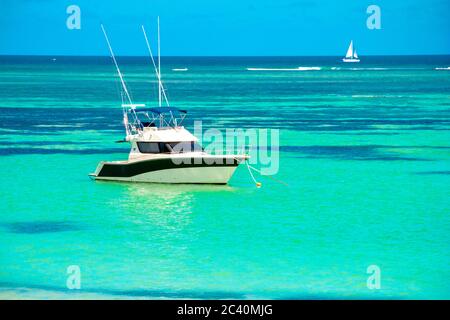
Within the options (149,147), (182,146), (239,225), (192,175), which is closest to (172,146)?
(182,146)

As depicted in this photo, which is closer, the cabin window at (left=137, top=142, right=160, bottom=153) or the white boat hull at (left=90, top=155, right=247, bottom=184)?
the white boat hull at (left=90, top=155, right=247, bottom=184)

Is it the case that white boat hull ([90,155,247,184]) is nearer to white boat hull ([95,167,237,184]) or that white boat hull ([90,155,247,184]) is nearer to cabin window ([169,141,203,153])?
white boat hull ([95,167,237,184])

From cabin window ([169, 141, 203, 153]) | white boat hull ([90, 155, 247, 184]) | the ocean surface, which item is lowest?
the ocean surface

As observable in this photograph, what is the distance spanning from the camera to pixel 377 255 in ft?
73.4

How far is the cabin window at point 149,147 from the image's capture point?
2998cm

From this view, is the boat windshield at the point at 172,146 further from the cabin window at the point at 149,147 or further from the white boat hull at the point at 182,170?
the white boat hull at the point at 182,170

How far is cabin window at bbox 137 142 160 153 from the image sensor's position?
30.0 metres

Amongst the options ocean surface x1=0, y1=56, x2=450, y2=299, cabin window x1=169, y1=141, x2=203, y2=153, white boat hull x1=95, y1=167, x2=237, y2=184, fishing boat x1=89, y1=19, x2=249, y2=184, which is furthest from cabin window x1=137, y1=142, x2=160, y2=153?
ocean surface x1=0, y1=56, x2=450, y2=299

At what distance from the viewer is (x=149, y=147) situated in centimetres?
3009

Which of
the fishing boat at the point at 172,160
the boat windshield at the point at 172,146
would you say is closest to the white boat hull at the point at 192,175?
the fishing boat at the point at 172,160

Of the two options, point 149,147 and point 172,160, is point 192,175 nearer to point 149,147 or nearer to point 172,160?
point 172,160

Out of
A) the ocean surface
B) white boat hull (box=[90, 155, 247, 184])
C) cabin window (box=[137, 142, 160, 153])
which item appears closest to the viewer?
the ocean surface

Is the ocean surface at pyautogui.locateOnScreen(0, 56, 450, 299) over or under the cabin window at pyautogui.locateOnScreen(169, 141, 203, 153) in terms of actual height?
under
